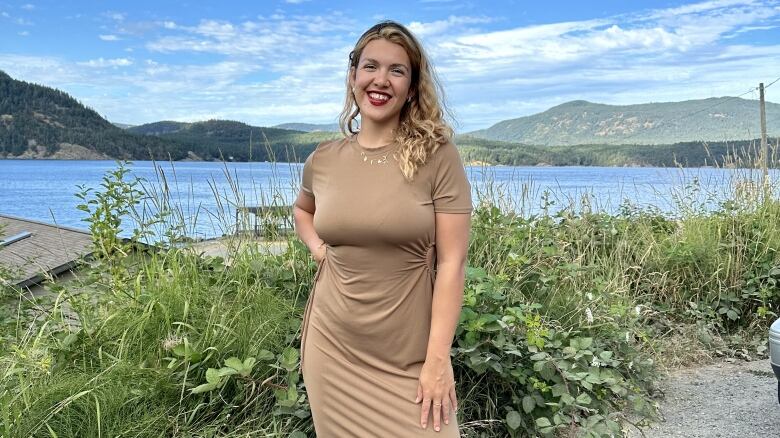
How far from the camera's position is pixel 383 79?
198 cm

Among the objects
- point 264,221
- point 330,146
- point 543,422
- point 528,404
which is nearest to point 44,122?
point 264,221

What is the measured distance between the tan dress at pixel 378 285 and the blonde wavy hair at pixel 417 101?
0.17 ft

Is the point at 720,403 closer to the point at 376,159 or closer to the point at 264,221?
the point at 264,221

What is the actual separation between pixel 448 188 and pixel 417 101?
353mm

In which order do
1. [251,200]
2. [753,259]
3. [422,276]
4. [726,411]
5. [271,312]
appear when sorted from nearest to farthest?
[422,276] < [271,312] < [726,411] < [251,200] < [753,259]

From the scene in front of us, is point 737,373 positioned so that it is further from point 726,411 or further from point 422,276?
point 422,276

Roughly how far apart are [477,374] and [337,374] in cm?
147

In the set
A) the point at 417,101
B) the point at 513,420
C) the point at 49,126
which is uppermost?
the point at 49,126

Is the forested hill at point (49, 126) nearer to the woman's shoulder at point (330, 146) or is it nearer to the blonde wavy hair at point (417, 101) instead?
the woman's shoulder at point (330, 146)

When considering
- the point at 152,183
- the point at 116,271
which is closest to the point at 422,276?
the point at 116,271

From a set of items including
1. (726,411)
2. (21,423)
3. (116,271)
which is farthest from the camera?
(726,411)

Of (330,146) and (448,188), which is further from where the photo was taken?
(330,146)

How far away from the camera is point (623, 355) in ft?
13.9

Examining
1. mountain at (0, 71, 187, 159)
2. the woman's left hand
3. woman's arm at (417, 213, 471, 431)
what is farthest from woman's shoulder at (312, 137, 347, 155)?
mountain at (0, 71, 187, 159)
